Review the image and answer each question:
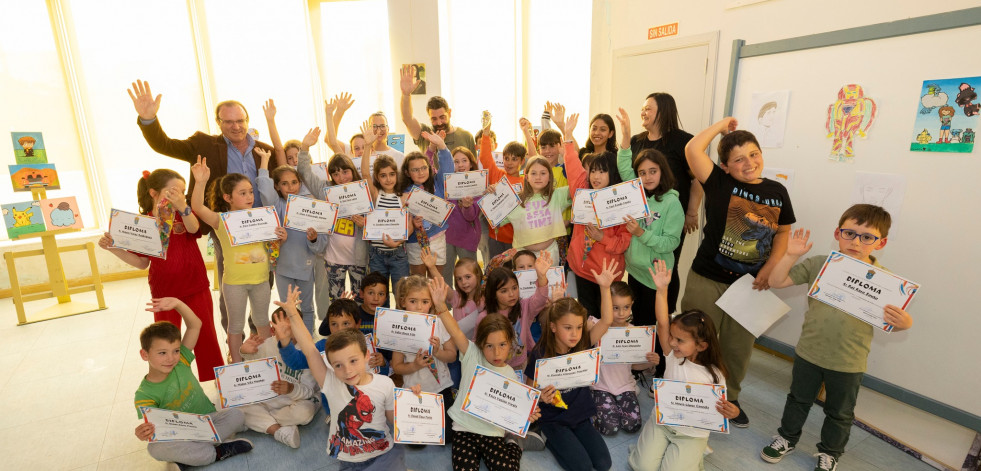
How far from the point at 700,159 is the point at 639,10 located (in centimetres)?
226

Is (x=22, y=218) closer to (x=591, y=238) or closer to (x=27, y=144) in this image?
(x=27, y=144)

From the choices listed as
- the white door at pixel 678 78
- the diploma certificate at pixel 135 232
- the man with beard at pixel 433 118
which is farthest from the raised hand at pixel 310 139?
the white door at pixel 678 78

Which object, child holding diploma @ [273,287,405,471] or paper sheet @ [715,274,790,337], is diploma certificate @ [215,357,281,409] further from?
paper sheet @ [715,274,790,337]

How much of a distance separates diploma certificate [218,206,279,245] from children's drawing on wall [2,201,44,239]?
132 inches

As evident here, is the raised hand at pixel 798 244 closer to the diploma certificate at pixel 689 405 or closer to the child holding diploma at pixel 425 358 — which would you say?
the diploma certificate at pixel 689 405

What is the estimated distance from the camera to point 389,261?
11.4 ft

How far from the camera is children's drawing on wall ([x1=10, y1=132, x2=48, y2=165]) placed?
4504mm

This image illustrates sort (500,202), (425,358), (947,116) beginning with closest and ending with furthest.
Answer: (947,116) → (425,358) → (500,202)

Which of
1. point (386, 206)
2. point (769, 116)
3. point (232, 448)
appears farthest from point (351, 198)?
point (769, 116)

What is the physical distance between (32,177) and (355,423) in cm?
490

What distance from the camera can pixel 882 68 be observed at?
2.63 meters

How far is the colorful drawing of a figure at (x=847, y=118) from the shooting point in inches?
107

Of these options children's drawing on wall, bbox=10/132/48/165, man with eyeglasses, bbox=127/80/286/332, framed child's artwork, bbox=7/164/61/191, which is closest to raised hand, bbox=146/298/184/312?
man with eyeglasses, bbox=127/80/286/332

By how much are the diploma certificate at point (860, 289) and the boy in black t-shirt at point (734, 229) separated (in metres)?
0.33
